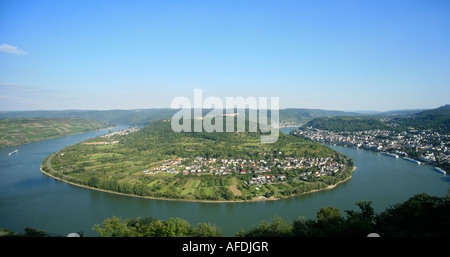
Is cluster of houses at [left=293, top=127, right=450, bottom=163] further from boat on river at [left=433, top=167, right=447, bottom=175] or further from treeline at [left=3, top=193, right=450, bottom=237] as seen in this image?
treeline at [left=3, top=193, right=450, bottom=237]

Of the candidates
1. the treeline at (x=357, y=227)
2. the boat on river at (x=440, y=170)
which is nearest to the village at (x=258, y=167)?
the boat on river at (x=440, y=170)

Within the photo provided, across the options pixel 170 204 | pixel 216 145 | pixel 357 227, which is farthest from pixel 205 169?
pixel 357 227

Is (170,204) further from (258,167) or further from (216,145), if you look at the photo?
(216,145)

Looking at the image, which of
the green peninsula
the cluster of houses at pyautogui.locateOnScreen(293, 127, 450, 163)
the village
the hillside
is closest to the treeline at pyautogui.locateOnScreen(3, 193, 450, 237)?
the green peninsula

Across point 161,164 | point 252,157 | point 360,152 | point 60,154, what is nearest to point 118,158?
point 161,164

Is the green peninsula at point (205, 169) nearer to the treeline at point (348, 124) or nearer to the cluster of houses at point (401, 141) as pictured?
the cluster of houses at point (401, 141)
